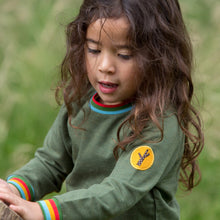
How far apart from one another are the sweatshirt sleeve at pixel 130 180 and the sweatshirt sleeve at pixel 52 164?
0.41 meters

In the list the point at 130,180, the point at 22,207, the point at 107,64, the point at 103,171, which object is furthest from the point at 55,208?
the point at 107,64

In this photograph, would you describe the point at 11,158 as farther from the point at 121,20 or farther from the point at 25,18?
the point at 121,20

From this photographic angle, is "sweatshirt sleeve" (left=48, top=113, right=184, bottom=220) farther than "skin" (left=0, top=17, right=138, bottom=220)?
No

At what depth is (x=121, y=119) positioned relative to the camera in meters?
1.94

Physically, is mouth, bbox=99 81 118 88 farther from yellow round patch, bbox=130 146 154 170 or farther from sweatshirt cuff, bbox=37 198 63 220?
sweatshirt cuff, bbox=37 198 63 220

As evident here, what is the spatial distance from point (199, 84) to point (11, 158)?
1.23m

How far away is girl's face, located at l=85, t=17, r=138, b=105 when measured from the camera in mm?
1767

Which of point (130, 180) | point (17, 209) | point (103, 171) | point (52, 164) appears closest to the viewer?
point (17, 209)

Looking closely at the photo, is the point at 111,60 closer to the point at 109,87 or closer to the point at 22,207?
the point at 109,87

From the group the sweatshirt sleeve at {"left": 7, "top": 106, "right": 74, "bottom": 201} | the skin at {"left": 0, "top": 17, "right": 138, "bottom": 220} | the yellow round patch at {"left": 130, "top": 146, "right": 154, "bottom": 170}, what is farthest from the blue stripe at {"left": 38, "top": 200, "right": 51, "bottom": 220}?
the sweatshirt sleeve at {"left": 7, "top": 106, "right": 74, "bottom": 201}

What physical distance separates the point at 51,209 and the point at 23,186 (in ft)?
1.43

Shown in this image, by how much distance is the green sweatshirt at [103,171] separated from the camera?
1645mm

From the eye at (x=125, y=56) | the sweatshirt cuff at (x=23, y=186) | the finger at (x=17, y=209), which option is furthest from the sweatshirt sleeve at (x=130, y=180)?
the sweatshirt cuff at (x=23, y=186)

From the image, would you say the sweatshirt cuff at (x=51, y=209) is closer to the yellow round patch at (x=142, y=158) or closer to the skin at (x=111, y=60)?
the skin at (x=111, y=60)
